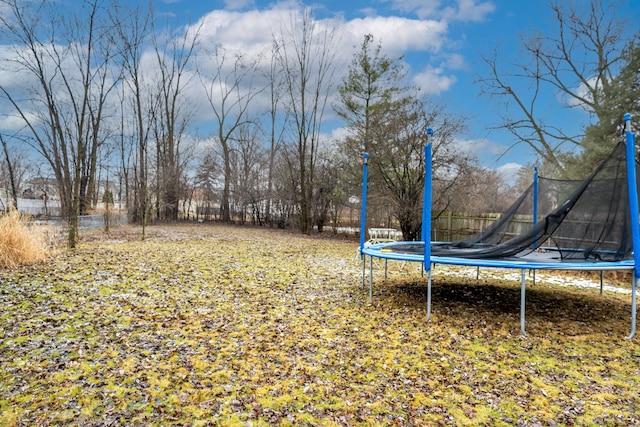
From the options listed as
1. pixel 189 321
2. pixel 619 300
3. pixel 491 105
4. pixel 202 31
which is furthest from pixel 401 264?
pixel 202 31

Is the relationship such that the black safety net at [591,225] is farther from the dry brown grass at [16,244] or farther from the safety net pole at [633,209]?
the dry brown grass at [16,244]

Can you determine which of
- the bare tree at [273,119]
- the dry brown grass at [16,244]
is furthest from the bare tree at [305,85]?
the dry brown grass at [16,244]

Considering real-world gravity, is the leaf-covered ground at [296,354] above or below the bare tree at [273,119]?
below

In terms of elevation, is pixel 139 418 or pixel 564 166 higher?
pixel 564 166

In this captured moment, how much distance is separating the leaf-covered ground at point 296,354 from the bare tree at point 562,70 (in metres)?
7.32

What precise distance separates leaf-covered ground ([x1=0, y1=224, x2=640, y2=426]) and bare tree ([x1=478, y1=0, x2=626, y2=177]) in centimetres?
732

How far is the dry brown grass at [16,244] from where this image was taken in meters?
5.46

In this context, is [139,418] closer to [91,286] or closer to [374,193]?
[91,286]

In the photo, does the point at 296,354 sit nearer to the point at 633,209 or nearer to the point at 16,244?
the point at 633,209


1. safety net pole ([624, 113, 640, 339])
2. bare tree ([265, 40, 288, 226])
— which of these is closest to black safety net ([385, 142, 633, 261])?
safety net pole ([624, 113, 640, 339])

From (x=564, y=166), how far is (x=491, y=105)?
3.13m

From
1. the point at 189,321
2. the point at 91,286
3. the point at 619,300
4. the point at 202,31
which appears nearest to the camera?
the point at 189,321

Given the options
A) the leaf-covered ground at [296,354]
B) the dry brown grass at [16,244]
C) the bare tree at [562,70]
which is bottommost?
the leaf-covered ground at [296,354]

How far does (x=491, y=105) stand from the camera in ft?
41.3
